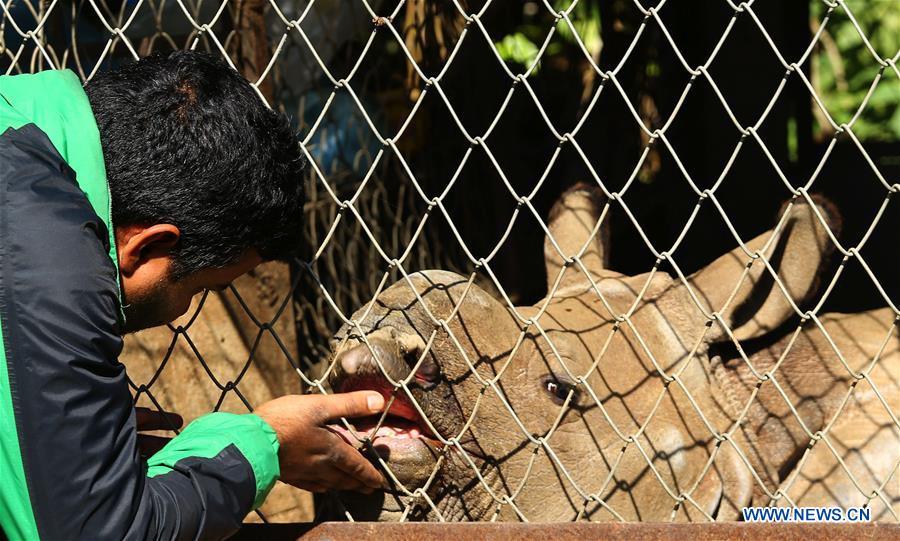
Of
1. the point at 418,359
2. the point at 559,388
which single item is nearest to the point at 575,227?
the point at 559,388

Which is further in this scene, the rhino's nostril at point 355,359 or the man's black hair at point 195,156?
the rhino's nostril at point 355,359

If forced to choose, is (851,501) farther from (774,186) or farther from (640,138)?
(640,138)

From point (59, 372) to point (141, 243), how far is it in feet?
1.01

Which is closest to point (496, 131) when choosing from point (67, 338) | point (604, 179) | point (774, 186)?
point (604, 179)

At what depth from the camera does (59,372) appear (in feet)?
5.43

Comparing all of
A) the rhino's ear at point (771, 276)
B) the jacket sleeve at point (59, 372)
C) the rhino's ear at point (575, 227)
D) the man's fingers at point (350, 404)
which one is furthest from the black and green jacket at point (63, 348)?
the rhino's ear at point (575, 227)

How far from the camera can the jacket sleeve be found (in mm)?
1651

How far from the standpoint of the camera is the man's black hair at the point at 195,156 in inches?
72.3

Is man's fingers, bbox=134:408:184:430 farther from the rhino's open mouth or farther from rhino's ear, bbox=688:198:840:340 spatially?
rhino's ear, bbox=688:198:840:340

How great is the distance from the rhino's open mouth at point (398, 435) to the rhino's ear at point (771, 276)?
1044 mm

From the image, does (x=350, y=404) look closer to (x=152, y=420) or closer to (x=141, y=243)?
(x=152, y=420)

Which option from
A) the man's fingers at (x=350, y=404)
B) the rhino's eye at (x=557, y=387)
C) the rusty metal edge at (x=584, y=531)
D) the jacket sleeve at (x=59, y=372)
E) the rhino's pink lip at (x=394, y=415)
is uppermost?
the jacket sleeve at (x=59, y=372)

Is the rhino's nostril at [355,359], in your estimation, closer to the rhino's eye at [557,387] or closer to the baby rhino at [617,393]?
the baby rhino at [617,393]

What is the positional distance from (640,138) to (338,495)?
4225 millimetres
